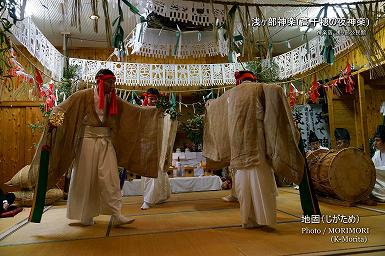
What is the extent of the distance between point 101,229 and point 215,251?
53.0 inches

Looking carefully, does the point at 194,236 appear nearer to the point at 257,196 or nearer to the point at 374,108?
the point at 257,196

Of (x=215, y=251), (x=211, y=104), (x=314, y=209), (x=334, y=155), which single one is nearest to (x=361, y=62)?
(x=334, y=155)

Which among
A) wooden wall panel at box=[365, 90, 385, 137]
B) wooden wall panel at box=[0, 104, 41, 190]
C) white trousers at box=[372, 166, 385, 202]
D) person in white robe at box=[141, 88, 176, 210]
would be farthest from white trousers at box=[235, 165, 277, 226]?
wooden wall panel at box=[0, 104, 41, 190]

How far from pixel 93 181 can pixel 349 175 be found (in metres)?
3.02

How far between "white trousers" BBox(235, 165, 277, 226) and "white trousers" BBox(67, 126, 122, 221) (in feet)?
3.84

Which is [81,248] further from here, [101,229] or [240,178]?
[240,178]

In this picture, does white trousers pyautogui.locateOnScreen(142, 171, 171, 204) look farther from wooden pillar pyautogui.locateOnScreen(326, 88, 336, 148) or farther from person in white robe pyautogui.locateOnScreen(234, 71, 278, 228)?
wooden pillar pyautogui.locateOnScreen(326, 88, 336, 148)

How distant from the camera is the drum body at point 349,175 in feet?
12.7

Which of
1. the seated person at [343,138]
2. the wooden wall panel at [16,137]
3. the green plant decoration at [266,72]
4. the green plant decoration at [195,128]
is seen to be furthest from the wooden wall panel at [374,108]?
the wooden wall panel at [16,137]

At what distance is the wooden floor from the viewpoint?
2.14 meters

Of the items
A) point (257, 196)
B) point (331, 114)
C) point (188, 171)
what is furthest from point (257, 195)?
point (331, 114)

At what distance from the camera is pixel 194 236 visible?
8.41 ft

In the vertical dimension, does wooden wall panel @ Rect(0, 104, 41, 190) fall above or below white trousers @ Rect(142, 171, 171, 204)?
above

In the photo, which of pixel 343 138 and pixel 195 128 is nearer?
pixel 343 138
